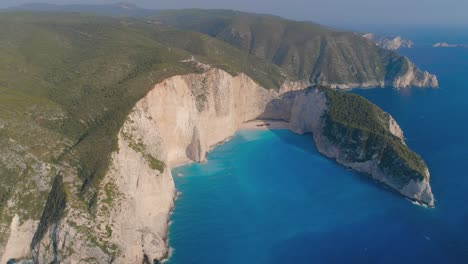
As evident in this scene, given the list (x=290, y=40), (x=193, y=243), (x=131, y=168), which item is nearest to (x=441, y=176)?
(x=193, y=243)

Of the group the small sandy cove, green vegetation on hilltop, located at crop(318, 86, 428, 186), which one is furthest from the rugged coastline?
green vegetation on hilltop, located at crop(318, 86, 428, 186)

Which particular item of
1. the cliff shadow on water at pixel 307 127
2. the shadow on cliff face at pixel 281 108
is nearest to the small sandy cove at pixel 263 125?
the cliff shadow on water at pixel 307 127

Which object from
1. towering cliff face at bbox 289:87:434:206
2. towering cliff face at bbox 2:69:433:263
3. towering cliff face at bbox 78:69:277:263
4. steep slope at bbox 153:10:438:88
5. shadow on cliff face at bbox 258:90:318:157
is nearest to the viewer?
towering cliff face at bbox 2:69:433:263

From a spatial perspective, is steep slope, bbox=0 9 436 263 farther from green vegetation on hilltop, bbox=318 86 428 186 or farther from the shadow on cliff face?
green vegetation on hilltop, bbox=318 86 428 186

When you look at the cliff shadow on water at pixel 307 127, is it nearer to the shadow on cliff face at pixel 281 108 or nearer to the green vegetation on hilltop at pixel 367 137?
the shadow on cliff face at pixel 281 108

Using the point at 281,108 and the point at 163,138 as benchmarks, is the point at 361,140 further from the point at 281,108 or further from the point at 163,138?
the point at 163,138

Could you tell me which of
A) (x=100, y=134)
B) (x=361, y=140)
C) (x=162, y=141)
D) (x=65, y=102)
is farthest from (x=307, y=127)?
(x=65, y=102)

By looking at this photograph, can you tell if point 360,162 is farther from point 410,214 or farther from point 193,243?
point 193,243
